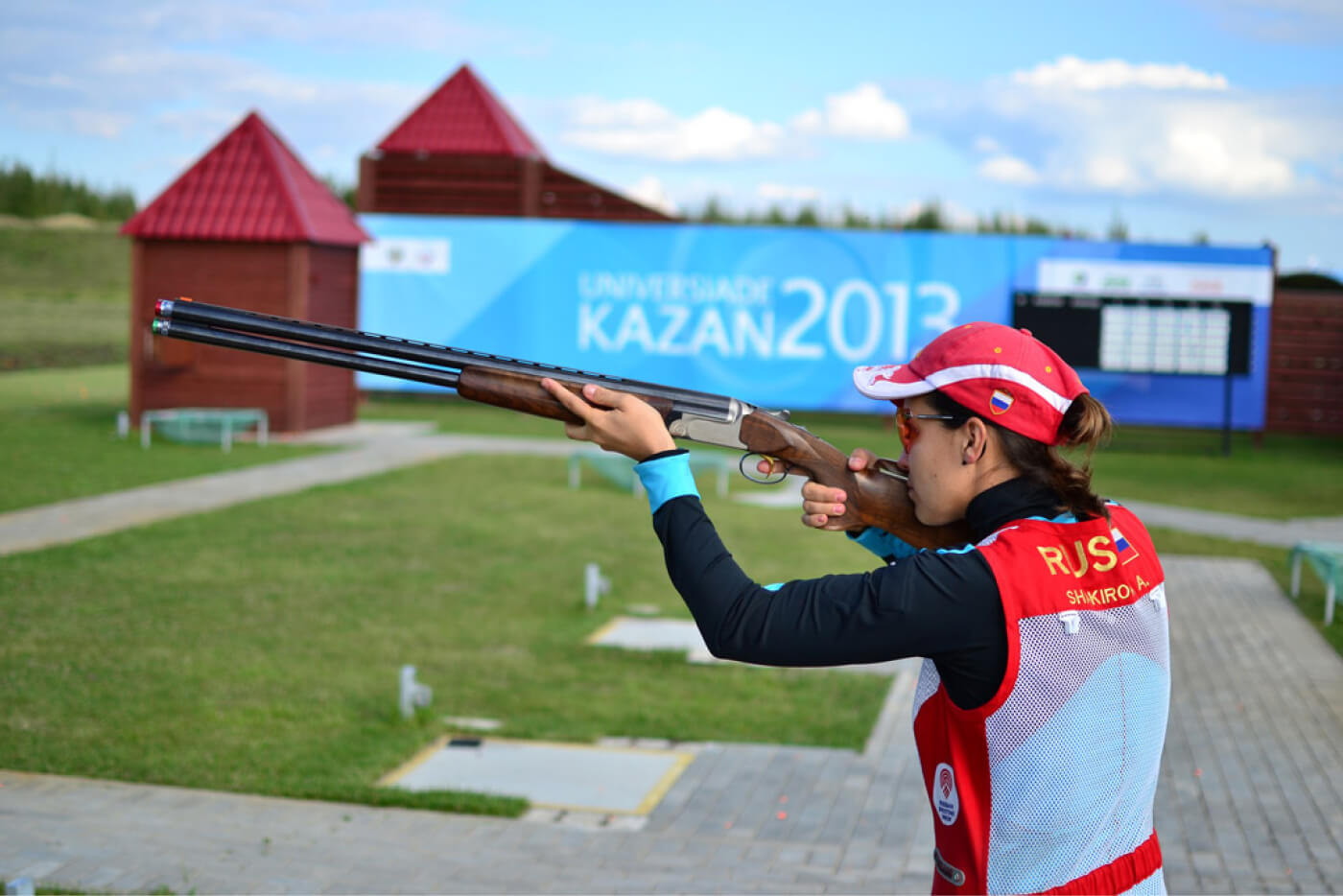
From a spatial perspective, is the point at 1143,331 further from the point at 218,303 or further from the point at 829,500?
the point at 829,500

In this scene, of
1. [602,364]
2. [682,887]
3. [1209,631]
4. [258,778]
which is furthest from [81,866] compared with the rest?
[602,364]

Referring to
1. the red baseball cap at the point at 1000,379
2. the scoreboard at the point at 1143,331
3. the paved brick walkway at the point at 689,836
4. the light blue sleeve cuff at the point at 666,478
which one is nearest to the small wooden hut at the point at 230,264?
the scoreboard at the point at 1143,331

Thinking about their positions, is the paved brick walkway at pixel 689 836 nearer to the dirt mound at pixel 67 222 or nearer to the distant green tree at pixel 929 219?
the distant green tree at pixel 929 219

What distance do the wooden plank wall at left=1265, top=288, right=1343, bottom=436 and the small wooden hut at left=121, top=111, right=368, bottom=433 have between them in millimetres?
18430

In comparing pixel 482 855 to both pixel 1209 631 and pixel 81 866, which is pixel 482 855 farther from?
pixel 1209 631

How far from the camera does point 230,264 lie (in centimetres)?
2081

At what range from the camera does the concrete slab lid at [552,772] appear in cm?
640

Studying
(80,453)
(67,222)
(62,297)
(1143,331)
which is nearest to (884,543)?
(80,453)

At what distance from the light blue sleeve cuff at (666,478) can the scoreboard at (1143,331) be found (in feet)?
74.8

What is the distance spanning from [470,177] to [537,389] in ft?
88.1

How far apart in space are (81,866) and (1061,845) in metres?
4.25

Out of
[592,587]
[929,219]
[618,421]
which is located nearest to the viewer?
[618,421]

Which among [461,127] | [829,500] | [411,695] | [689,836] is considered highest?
[461,127]

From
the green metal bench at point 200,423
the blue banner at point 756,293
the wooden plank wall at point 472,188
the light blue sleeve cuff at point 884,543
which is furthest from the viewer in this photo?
the wooden plank wall at point 472,188
